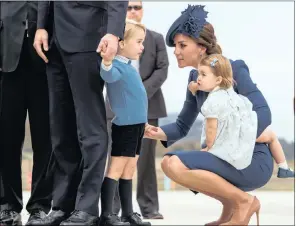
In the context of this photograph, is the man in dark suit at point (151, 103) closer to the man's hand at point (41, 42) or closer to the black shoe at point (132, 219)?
the black shoe at point (132, 219)

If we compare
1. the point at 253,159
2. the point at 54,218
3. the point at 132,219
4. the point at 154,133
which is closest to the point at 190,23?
the point at 154,133

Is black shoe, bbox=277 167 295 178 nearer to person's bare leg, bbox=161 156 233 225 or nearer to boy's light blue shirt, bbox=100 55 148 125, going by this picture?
person's bare leg, bbox=161 156 233 225

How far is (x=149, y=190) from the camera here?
198 inches

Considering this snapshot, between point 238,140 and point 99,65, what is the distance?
0.68 metres

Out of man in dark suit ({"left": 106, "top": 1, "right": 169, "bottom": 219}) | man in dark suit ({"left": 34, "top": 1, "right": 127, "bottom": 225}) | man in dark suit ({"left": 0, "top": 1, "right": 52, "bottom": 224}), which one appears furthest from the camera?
man in dark suit ({"left": 106, "top": 1, "right": 169, "bottom": 219})

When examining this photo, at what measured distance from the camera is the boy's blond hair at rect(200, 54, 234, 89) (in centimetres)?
296

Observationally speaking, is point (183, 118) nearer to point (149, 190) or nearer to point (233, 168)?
point (233, 168)

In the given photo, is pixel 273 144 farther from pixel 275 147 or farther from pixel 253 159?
pixel 253 159

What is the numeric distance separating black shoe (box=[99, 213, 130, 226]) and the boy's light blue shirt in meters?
0.41

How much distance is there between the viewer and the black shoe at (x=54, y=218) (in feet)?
10.3

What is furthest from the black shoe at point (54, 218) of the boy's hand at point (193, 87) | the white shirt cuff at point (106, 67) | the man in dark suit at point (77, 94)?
the boy's hand at point (193, 87)

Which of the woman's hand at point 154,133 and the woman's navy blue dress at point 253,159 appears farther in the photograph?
the woman's hand at point 154,133

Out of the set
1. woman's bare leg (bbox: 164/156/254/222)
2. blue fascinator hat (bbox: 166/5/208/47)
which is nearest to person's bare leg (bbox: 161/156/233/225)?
woman's bare leg (bbox: 164/156/254/222)

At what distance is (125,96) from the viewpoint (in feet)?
10.3
